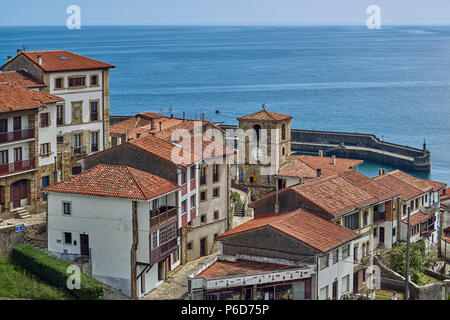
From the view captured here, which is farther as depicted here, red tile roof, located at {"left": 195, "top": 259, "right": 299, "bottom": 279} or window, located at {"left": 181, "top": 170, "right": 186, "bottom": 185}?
window, located at {"left": 181, "top": 170, "right": 186, "bottom": 185}

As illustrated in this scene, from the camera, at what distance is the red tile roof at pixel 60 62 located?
47.6 metres

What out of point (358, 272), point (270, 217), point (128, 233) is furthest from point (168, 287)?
point (358, 272)

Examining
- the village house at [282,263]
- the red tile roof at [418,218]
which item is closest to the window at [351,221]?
the village house at [282,263]

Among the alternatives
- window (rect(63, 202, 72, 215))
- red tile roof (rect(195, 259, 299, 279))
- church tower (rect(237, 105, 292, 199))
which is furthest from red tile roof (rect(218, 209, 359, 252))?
church tower (rect(237, 105, 292, 199))

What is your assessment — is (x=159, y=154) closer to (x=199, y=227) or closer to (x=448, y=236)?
(x=199, y=227)

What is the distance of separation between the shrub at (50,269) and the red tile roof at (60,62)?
14658mm

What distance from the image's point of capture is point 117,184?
3703cm

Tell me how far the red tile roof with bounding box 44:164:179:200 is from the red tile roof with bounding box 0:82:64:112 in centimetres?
476

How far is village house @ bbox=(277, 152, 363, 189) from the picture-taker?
178ft

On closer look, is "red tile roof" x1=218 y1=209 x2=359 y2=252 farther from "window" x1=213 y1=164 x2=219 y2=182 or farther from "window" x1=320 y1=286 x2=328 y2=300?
"window" x1=213 y1=164 x2=219 y2=182

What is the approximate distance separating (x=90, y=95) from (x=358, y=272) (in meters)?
20.2

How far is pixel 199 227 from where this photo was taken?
4275cm

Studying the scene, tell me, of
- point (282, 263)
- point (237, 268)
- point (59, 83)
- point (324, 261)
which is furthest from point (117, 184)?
point (59, 83)

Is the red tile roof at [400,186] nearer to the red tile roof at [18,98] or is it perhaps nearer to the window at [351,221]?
the window at [351,221]
